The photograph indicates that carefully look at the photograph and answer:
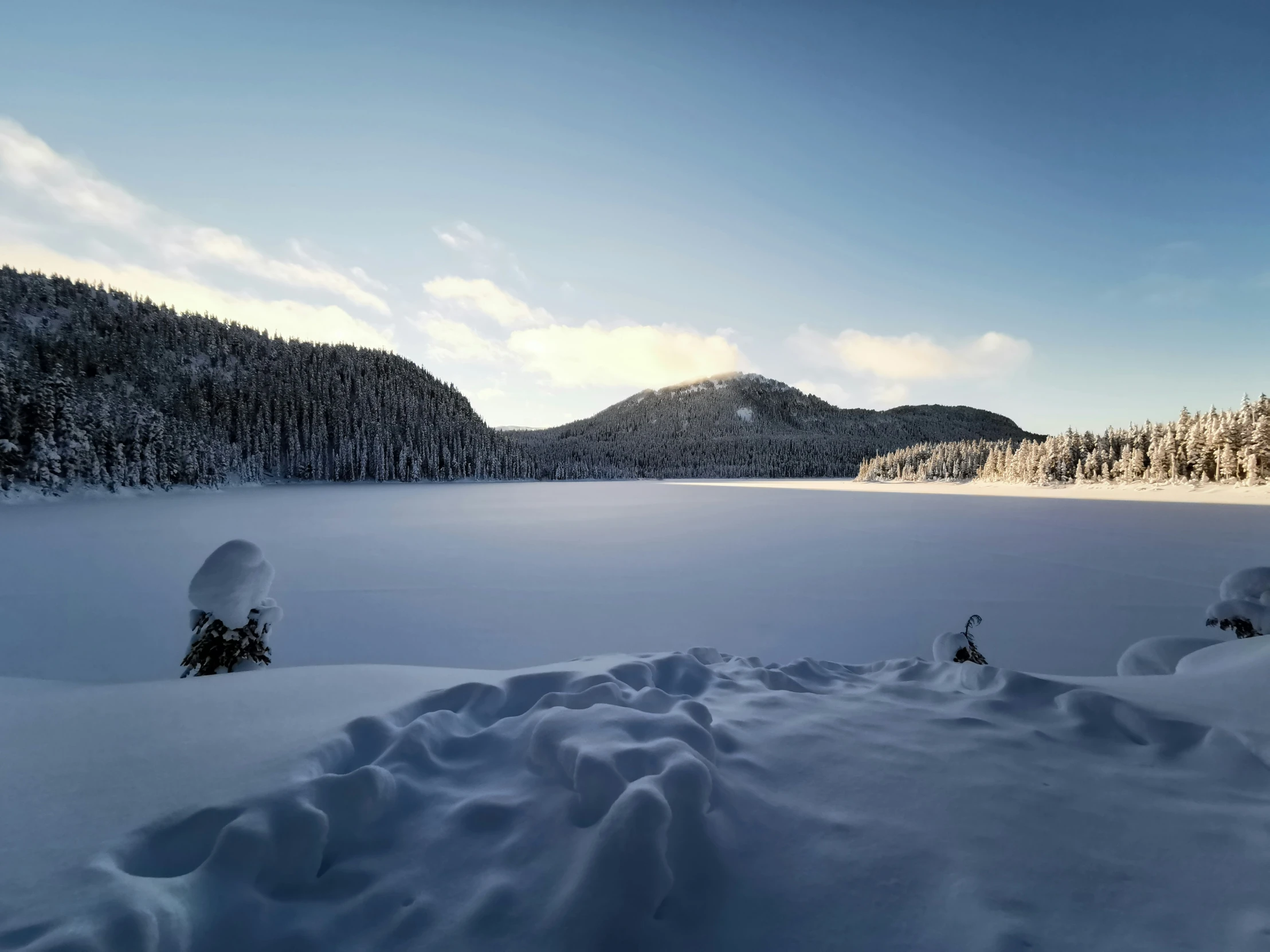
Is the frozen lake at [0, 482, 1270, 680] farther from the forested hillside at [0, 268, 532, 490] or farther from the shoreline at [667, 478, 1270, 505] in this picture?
the forested hillside at [0, 268, 532, 490]

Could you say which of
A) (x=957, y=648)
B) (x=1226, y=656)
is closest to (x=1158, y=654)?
(x=1226, y=656)

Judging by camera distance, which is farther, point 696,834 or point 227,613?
point 227,613

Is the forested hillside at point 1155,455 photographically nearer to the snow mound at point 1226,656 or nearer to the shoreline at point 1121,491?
the shoreline at point 1121,491

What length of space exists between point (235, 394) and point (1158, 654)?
10776cm

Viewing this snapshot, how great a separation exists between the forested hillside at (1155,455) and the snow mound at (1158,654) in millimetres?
46704

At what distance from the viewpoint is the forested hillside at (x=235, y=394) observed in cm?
7238

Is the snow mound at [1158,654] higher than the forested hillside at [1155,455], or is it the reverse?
the forested hillside at [1155,455]

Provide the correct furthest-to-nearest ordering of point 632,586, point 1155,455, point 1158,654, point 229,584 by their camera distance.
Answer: point 1155,455 → point 632,586 → point 1158,654 → point 229,584

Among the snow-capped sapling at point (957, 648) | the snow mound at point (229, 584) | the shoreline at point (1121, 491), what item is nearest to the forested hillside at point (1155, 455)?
the shoreline at point (1121, 491)

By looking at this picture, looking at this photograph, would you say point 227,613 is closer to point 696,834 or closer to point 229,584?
point 229,584

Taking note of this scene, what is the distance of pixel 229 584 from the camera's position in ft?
18.9

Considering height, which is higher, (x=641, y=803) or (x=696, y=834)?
(x=641, y=803)

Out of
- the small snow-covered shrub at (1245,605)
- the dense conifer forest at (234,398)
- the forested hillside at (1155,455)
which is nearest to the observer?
the small snow-covered shrub at (1245,605)

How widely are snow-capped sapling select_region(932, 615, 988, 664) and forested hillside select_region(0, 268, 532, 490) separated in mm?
68530
